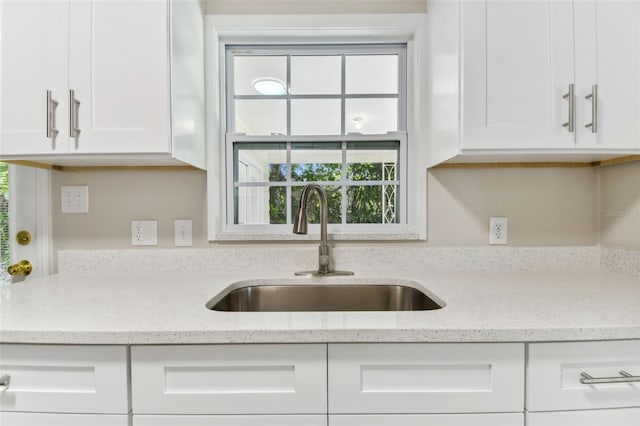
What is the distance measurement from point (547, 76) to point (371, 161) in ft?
2.42

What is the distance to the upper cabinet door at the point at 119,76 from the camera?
3.82 feet

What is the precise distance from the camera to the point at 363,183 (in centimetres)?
163

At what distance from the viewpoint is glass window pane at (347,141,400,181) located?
1.63 metres

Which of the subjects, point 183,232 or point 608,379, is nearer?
point 608,379

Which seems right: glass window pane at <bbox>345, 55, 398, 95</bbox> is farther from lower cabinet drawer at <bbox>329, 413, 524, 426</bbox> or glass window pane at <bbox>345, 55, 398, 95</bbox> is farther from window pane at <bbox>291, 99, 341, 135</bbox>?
lower cabinet drawer at <bbox>329, 413, 524, 426</bbox>

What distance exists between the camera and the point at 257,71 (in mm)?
1650

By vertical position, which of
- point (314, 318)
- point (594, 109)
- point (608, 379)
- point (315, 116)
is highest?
point (315, 116)

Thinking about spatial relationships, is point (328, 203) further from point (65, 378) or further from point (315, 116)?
point (65, 378)

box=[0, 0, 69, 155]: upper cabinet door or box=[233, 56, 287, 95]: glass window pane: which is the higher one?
box=[233, 56, 287, 95]: glass window pane

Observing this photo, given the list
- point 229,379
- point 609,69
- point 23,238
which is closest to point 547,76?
point 609,69

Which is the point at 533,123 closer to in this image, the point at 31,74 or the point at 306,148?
the point at 306,148

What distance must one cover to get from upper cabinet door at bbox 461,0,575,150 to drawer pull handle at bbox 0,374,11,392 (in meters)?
1.42

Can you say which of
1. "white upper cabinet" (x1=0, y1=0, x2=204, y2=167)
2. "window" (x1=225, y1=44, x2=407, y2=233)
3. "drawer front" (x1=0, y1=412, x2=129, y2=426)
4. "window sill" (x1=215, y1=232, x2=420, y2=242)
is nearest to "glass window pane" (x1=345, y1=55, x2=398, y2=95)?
"window" (x1=225, y1=44, x2=407, y2=233)

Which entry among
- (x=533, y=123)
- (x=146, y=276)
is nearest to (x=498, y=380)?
(x=533, y=123)
